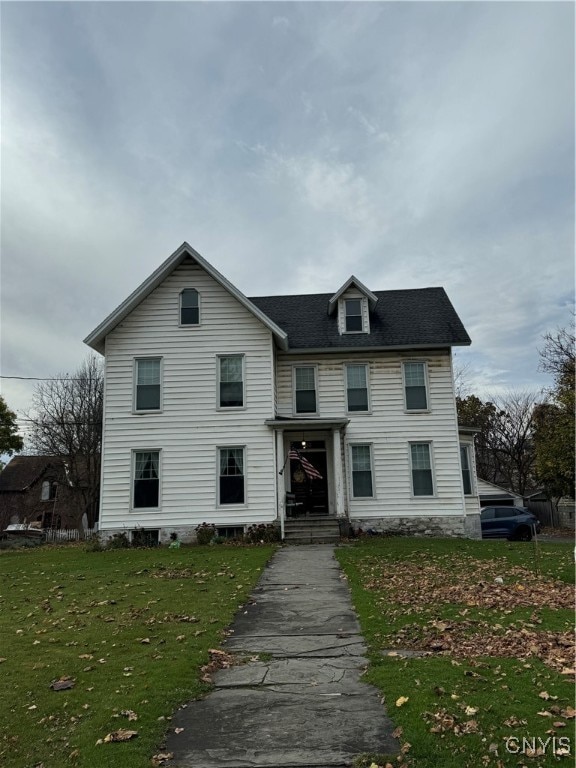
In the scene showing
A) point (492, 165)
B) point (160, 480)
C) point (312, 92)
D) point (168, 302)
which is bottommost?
point (160, 480)

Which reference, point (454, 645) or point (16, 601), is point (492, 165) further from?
point (16, 601)

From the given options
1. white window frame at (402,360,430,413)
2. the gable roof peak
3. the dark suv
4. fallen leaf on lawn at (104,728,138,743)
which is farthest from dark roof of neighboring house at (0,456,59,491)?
fallen leaf on lawn at (104,728,138,743)

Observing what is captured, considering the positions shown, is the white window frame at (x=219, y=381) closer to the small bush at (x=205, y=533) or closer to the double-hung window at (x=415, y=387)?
the small bush at (x=205, y=533)

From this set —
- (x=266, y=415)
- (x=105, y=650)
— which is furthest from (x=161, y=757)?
(x=266, y=415)

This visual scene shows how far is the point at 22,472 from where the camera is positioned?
4422 centimetres

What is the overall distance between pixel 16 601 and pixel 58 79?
11783mm

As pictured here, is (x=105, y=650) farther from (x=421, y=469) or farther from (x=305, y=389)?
(x=421, y=469)

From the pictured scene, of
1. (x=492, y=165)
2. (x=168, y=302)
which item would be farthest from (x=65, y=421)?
(x=492, y=165)

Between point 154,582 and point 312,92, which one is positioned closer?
point 154,582

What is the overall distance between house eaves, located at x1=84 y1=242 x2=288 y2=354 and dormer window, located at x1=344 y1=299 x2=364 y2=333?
317 centimetres

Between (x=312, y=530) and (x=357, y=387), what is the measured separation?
556cm

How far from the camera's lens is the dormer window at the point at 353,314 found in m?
21.3

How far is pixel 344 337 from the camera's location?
828 inches

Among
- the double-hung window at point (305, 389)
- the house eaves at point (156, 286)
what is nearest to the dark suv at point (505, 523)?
the double-hung window at point (305, 389)
